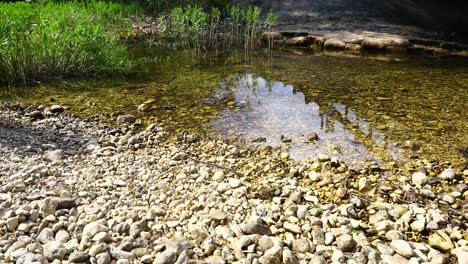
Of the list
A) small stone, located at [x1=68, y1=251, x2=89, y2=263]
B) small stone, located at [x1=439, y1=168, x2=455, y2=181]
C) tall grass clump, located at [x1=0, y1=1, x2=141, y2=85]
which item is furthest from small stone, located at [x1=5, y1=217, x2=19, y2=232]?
tall grass clump, located at [x1=0, y1=1, x2=141, y2=85]

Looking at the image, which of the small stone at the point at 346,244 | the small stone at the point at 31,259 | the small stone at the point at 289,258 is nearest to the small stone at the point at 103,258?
Answer: the small stone at the point at 31,259

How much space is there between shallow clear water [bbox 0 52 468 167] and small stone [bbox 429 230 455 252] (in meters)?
1.67

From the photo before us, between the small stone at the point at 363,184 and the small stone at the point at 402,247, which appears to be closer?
the small stone at the point at 402,247

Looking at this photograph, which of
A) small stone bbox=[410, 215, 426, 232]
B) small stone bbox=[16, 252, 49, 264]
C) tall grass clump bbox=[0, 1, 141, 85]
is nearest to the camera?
small stone bbox=[16, 252, 49, 264]

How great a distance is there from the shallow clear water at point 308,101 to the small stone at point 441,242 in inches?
65.8

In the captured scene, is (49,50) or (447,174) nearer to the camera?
(447,174)

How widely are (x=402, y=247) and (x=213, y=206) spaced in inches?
63.4

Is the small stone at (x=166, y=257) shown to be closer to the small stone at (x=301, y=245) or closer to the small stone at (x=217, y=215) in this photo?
the small stone at (x=217, y=215)

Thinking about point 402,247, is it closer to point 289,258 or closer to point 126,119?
point 289,258

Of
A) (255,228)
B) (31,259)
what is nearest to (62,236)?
(31,259)

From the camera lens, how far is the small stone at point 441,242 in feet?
9.73

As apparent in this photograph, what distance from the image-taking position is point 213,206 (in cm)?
356

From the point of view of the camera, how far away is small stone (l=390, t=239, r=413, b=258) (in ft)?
9.38

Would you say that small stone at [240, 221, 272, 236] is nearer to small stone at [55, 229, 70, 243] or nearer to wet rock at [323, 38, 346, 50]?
small stone at [55, 229, 70, 243]
